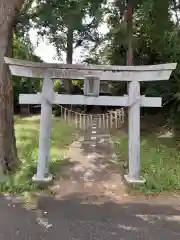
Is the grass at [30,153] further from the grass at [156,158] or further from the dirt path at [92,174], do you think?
the grass at [156,158]

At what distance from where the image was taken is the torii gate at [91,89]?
206 inches

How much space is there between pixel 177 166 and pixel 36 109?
12.6m

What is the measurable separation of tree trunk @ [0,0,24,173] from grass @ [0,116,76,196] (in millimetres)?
412

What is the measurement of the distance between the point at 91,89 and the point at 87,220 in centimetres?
227

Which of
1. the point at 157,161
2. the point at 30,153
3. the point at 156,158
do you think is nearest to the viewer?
the point at 157,161

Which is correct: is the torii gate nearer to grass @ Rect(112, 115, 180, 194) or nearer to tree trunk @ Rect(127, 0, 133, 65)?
grass @ Rect(112, 115, 180, 194)

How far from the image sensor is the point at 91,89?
5.26 meters

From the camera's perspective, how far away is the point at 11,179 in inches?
215

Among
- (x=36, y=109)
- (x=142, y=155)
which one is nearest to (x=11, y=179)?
(x=142, y=155)

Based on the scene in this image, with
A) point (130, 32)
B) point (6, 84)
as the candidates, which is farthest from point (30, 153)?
point (130, 32)

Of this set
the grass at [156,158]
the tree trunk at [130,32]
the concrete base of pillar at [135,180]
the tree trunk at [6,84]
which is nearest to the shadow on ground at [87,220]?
the concrete base of pillar at [135,180]

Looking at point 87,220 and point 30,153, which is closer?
point 87,220

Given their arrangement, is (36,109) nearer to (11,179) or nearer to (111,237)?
(11,179)

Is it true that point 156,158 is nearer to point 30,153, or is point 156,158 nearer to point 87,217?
point 30,153
